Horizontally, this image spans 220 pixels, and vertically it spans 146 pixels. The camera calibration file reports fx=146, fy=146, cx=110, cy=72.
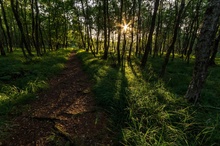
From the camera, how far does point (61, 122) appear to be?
5.09m

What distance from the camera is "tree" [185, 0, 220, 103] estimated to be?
5137mm

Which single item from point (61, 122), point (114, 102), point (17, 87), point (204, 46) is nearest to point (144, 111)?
point (114, 102)

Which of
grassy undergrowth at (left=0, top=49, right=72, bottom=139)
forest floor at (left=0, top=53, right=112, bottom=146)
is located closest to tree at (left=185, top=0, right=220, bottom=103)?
forest floor at (left=0, top=53, right=112, bottom=146)

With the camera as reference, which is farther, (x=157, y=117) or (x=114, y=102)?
(x=114, y=102)

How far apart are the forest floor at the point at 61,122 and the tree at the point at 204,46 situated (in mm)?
3809

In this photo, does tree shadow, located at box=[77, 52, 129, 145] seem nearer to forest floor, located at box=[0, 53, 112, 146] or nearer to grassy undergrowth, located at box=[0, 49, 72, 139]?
forest floor, located at box=[0, 53, 112, 146]

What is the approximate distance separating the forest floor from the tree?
12.5ft

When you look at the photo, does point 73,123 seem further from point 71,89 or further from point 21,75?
point 21,75

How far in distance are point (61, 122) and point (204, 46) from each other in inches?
232

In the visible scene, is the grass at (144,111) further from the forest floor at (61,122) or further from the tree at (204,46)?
the tree at (204,46)

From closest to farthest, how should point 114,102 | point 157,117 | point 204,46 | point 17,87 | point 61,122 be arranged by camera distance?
1. point 157,117
2. point 61,122
3. point 204,46
4. point 114,102
5. point 17,87

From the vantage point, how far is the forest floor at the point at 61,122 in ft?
13.9

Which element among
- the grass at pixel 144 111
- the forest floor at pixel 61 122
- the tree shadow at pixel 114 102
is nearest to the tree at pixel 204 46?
the grass at pixel 144 111

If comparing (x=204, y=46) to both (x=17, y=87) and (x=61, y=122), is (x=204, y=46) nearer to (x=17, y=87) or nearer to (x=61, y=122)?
(x=61, y=122)
